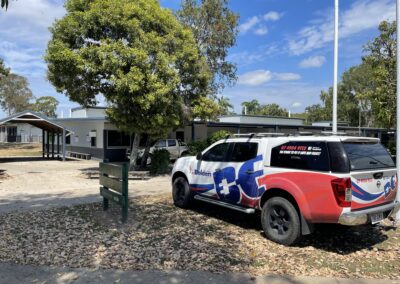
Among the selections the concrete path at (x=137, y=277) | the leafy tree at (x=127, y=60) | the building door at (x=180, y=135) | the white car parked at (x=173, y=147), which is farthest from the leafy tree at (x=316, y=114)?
the concrete path at (x=137, y=277)

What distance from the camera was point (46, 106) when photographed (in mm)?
71938

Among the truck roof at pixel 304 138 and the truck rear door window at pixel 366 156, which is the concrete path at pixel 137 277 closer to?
the truck rear door window at pixel 366 156

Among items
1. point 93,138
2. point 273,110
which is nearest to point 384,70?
point 93,138

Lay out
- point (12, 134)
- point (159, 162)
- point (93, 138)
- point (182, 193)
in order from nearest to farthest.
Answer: point (182, 193) → point (159, 162) → point (93, 138) → point (12, 134)

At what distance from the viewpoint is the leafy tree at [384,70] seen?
53.4ft

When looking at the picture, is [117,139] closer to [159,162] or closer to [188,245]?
[159,162]

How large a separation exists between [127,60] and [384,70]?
34.2 feet

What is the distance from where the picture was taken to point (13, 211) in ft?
28.7

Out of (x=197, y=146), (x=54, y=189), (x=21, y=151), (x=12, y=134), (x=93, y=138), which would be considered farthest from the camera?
(x=12, y=134)

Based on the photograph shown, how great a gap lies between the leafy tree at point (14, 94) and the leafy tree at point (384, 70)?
57.0m

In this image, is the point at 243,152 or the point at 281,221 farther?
the point at 243,152

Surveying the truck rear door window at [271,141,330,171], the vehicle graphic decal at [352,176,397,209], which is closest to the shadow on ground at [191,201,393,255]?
the vehicle graphic decal at [352,176,397,209]

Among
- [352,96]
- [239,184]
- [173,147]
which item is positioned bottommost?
[239,184]

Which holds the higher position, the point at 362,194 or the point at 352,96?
the point at 352,96
